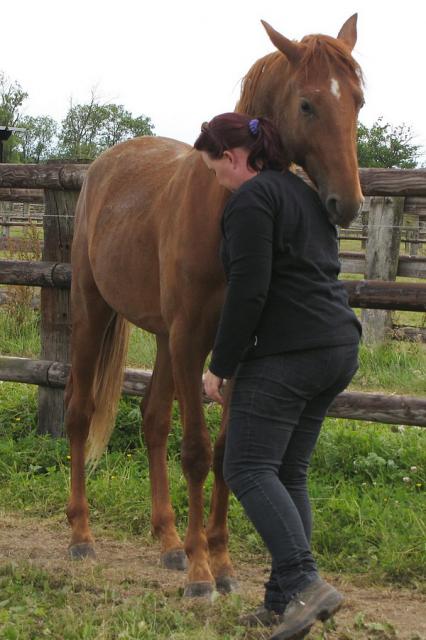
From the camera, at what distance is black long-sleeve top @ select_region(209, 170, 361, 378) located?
2641 millimetres

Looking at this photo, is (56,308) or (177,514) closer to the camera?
(177,514)

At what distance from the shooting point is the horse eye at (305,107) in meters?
2.93

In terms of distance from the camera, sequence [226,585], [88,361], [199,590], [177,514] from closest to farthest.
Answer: [199,590], [226,585], [177,514], [88,361]

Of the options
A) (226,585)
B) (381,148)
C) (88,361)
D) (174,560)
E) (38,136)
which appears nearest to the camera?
(226,585)

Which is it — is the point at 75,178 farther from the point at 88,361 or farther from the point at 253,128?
the point at 253,128

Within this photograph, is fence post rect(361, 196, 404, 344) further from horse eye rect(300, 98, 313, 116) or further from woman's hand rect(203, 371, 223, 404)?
woman's hand rect(203, 371, 223, 404)

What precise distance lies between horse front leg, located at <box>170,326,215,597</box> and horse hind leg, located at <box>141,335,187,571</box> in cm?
56

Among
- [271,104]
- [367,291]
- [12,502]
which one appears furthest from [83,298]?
[271,104]

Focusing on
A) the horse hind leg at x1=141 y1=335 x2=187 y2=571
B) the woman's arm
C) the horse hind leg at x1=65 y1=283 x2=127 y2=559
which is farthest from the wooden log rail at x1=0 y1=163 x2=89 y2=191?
the woman's arm

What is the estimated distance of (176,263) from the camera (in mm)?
3588

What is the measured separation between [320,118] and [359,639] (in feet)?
5.95

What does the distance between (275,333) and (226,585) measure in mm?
1454

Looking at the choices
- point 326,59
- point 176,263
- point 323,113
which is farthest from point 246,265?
point 176,263

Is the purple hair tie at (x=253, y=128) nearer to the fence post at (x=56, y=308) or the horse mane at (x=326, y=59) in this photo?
the horse mane at (x=326, y=59)
